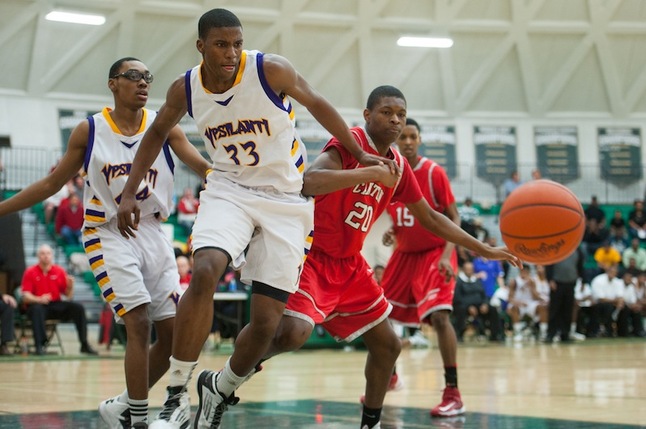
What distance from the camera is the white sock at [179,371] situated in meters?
4.84

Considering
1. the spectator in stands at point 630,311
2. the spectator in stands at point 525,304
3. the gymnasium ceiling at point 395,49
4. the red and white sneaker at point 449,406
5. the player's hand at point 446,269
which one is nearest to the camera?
the red and white sneaker at point 449,406

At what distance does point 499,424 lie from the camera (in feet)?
21.0

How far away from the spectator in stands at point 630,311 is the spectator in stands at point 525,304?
83.6 inches

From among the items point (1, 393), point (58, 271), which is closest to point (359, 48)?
point (58, 271)

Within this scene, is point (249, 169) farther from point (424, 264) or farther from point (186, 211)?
point (186, 211)

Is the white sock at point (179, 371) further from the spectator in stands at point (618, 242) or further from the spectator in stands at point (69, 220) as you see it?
the spectator in stands at point (618, 242)

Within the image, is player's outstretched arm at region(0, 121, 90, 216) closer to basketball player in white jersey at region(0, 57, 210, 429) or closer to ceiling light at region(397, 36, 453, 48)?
basketball player in white jersey at region(0, 57, 210, 429)

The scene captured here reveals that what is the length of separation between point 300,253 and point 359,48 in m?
26.0

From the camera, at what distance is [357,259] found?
5863 millimetres

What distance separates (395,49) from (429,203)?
76.9 feet

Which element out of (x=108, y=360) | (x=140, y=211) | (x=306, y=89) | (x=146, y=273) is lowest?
(x=108, y=360)

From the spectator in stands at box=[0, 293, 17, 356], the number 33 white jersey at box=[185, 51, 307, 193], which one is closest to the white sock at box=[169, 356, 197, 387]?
the number 33 white jersey at box=[185, 51, 307, 193]

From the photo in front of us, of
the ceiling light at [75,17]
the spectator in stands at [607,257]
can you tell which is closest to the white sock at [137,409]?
the spectator in stands at [607,257]

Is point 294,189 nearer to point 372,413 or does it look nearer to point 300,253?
point 300,253
